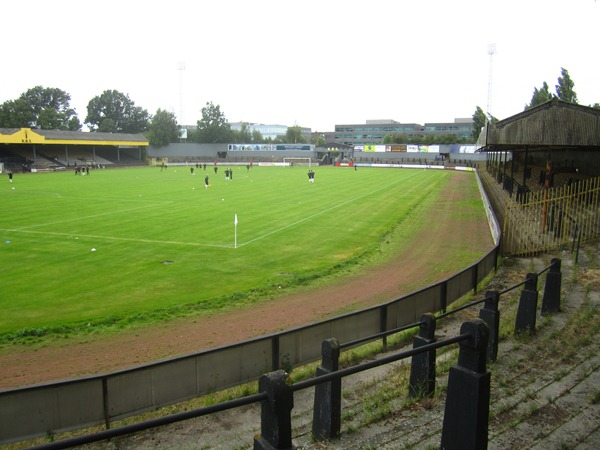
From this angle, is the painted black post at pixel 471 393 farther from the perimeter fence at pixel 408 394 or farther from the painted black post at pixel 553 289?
the painted black post at pixel 553 289

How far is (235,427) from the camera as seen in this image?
278 inches

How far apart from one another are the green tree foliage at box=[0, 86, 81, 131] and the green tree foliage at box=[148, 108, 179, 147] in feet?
74.5

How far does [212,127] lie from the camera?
136 metres

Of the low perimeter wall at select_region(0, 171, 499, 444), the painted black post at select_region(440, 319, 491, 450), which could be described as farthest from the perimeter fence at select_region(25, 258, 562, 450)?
the low perimeter wall at select_region(0, 171, 499, 444)

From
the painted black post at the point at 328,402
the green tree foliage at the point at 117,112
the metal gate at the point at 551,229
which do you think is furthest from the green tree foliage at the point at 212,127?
the painted black post at the point at 328,402

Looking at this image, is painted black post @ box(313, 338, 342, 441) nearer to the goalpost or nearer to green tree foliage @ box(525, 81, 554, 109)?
green tree foliage @ box(525, 81, 554, 109)

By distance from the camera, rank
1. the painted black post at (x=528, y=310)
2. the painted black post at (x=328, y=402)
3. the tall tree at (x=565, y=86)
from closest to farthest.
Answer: the painted black post at (x=328, y=402) < the painted black post at (x=528, y=310) < the tall tree at (x=565, y=86)

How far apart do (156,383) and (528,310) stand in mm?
6636

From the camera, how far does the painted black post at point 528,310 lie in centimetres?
883

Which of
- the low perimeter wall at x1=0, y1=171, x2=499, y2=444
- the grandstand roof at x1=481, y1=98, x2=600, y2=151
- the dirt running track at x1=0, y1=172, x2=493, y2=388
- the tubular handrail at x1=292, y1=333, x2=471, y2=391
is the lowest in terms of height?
the dirt running track at x1=0, y1=172, x2=493, y2=388

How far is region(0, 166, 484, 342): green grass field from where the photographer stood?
48.9 feet

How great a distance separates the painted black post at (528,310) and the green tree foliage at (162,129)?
125854mm

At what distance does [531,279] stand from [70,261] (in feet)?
57.8

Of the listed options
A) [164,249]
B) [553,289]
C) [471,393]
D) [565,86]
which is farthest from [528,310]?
[565,86]
